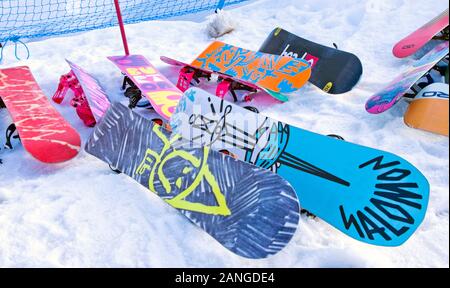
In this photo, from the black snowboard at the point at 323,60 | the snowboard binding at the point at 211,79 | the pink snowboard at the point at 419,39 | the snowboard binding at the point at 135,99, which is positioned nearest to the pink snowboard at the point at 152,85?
the snowboard binding at the point at 135,99

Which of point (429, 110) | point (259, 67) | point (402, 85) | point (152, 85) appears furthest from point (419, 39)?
point (152, 85)

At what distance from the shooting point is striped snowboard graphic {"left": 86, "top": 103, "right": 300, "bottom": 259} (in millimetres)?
1628

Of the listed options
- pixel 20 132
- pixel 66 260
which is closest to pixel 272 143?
pixel 66 260

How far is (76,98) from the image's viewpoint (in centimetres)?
318

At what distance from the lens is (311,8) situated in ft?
16.9

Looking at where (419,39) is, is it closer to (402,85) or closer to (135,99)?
(402,85)

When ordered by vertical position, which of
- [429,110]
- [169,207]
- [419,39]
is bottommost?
[169,207]

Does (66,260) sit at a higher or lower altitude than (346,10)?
lower

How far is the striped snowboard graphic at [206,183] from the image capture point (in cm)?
163

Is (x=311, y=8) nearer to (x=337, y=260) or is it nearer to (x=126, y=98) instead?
(x=126, y=98)

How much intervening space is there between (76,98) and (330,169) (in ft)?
7.83

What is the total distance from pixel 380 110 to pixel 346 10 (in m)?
2.67

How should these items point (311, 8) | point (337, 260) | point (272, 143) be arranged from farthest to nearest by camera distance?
1. point (311, 8)
2. point (272, 143)
3. point (337, 260)
